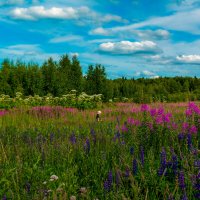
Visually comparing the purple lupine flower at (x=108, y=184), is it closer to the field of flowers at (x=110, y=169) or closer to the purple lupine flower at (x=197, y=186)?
the field of flowers at (x=110, y=169)

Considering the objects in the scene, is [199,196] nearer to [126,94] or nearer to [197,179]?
[197,179]

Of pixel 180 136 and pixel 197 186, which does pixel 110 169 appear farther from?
pixel 180 136

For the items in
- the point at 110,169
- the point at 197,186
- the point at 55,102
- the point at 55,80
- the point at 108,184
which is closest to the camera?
the point at 197,186

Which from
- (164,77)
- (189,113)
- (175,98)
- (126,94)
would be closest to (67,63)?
(175,98)

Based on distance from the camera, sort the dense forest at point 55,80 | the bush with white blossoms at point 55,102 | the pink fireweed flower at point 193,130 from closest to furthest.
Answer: the pink fireweed flower at point 193,130 → the bush with white blossoms at point 55,102 → the dense forest at point 55,80

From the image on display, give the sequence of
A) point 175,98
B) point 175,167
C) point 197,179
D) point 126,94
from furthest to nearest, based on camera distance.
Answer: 1. point 126,94
2. point 175,98
3. point 175,167
4. point 197,179

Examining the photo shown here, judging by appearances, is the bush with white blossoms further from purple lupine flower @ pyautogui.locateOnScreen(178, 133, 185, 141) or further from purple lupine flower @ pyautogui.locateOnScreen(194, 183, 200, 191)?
purple lupine flower @ pyautogui.locateOnScreen(194, 183, 200, 191)

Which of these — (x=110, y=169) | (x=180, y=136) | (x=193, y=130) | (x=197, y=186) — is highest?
(x=193, y=130)

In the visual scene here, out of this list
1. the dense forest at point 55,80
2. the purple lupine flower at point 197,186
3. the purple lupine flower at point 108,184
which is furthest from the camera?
the dense forest at point 55,80

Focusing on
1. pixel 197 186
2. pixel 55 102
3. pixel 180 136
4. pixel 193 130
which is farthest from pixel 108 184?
pixel 55 102

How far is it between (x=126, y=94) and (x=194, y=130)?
3730 cm

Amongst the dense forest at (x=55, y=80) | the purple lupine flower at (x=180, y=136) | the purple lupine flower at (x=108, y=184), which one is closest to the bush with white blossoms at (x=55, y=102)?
the dense forest at (x=55, y=80)

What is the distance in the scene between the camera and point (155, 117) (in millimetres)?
6254

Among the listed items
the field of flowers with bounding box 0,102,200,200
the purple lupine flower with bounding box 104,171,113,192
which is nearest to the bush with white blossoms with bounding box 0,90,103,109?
the field of flowers with bounding box 0,102,200,200
